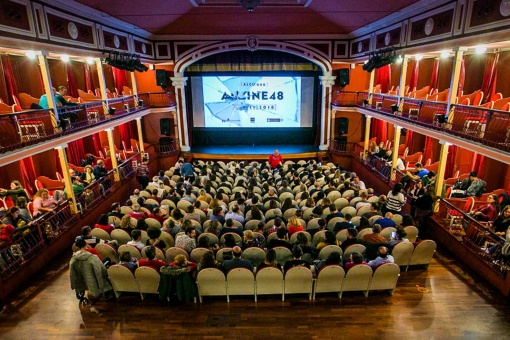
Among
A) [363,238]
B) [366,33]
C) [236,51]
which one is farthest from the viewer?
[236,51]

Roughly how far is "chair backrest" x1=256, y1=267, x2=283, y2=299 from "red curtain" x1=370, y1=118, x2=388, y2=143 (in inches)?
439

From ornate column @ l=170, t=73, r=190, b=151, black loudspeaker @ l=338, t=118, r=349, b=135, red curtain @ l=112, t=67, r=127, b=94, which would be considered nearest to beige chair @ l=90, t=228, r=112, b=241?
ornate column @ l=170, t=73, r=190, b=151

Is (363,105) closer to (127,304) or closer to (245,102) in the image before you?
(245,102)

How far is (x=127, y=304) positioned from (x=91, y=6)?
8317 millimetres

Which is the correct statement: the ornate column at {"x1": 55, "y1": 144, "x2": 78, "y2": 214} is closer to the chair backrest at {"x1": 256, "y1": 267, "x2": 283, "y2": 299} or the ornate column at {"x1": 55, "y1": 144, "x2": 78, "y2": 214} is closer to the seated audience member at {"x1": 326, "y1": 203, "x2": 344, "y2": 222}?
the chair backrest at {"x1": 256, "y1": 267, "x2": 283, "y2": 299}

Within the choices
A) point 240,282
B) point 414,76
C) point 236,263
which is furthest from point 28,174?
point 414,76

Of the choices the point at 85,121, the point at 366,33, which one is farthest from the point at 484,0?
the point at 85,121

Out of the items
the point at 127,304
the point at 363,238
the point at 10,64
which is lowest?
the point at 127,304

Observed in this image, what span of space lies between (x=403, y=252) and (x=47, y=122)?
28.5ft

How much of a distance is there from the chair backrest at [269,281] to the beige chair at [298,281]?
0.12 m

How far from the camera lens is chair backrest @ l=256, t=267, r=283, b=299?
5395 mm

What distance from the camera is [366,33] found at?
13.3 m

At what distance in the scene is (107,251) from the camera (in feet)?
20.2

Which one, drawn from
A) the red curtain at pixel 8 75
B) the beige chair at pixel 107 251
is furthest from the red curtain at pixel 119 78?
the beige chair at pixel 107 251
